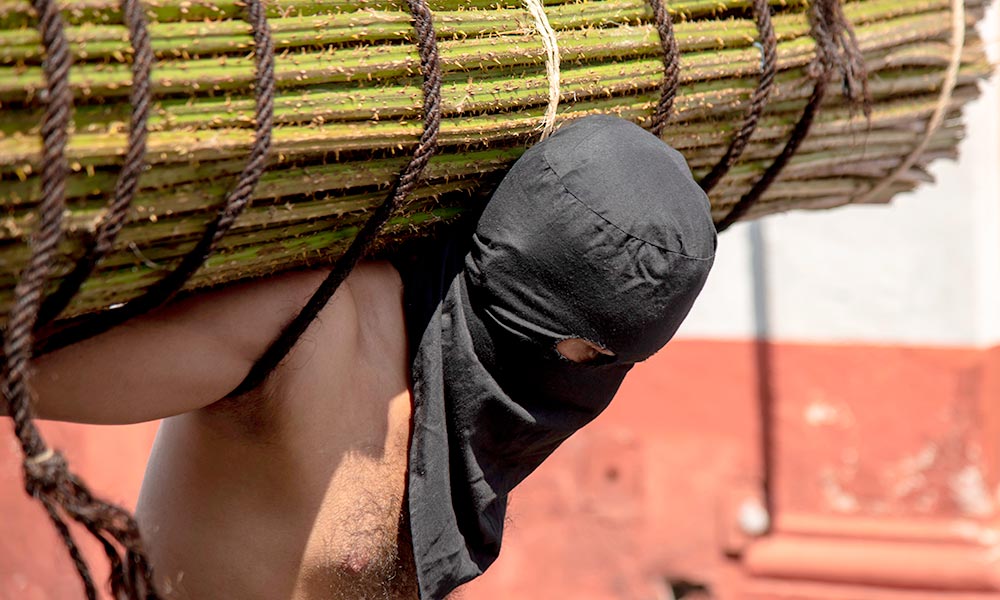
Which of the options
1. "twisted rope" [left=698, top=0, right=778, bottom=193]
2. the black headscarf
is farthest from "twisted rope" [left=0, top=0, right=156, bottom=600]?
"twisted rope" [left=698, top=0, right=778, bottom=193]

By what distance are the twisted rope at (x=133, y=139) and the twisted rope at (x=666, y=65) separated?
75cm

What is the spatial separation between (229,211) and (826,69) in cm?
101

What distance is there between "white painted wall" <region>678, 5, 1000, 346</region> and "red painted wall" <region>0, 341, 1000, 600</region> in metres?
0.07

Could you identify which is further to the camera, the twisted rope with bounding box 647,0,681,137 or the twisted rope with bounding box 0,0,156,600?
the twisted rope with bounding box 647,0,681,137

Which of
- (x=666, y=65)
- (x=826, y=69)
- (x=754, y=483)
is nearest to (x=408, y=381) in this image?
(x=666, y=65)

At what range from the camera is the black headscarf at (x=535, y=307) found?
144cm

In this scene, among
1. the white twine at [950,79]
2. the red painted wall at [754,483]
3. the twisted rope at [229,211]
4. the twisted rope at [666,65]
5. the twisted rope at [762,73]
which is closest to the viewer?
the twisted rope at [229,211]

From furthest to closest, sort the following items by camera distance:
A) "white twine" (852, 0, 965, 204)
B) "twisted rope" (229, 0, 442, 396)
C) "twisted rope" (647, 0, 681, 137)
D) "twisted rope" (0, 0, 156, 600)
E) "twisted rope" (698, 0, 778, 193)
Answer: "white twine" (852, 0, 965, 204)
"twisted rope" (698, 0, 778, 193)
"twisted rope" (647, 0, 681, 137)
"twisted rope" (229, 0, 442, 396)
"twisted rope" (0, 0, 156, 600)

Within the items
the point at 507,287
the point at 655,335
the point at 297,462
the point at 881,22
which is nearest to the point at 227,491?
the point at 297,462

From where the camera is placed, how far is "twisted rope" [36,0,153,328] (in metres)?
1.12

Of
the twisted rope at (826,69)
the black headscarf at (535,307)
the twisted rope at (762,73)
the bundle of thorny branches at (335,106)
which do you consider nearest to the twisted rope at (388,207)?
the bundle of thorny branches at (335,106)

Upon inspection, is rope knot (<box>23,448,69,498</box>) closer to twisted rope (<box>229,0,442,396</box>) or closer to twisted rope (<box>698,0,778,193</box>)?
twisted rope (<box>229,0,442,396</box>)

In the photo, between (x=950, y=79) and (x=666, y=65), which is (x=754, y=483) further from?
(x=666, y=65)

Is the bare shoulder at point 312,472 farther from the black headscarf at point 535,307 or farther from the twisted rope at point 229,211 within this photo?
the twisted rope at point 229,211
